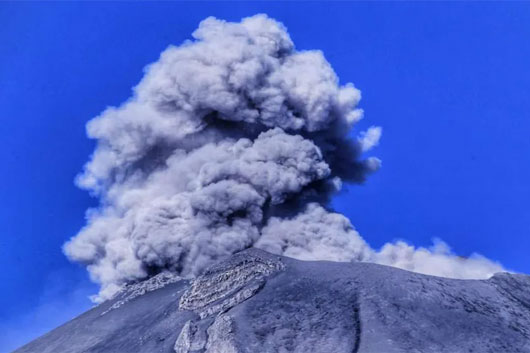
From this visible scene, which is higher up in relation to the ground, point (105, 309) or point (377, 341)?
point (105, 309)

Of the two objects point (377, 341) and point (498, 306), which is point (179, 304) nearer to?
point (377, 341)

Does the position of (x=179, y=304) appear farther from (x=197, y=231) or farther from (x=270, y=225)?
(x=270, y=225)

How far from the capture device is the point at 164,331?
28578 mm

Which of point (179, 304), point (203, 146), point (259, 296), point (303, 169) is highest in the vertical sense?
point (203, 146)

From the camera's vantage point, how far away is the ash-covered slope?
23625 millimetres

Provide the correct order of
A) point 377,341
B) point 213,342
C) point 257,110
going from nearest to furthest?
point 377,341, point 213,342, point 257,110

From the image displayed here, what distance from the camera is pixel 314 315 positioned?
A: 85.3 ft

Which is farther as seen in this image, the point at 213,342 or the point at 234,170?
the point at 234,170

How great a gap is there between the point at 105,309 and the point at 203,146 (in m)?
13.5

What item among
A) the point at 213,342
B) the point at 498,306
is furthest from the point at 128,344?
the point at 498,306

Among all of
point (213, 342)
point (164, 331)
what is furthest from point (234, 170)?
point (213, 342)

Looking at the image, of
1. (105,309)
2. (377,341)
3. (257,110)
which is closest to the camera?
(377,341)

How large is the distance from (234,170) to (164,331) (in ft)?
44.0

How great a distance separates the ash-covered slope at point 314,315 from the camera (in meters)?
23.6
